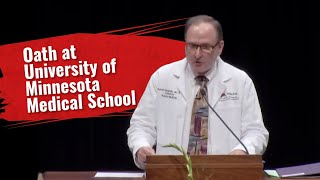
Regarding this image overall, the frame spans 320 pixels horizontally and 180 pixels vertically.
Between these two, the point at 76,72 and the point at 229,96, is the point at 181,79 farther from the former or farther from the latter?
the point at 76,72

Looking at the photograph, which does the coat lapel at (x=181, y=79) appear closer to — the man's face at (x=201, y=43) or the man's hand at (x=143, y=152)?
the man's face at (x=201, y=43)

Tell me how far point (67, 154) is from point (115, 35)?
3.26 feet

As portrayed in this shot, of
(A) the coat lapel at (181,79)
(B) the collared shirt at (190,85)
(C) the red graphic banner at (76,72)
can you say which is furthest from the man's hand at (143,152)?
(C) the red graphic banner at (76,72)

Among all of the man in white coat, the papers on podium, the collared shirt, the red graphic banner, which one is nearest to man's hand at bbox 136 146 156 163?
the man in white coat

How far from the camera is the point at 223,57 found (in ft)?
16.0

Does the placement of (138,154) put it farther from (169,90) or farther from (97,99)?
(97,99)

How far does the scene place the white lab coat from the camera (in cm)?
328

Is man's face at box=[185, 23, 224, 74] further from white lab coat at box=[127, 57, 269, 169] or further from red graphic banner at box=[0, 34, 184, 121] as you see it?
red graphic banner at box=[0, 34, 184, 121]

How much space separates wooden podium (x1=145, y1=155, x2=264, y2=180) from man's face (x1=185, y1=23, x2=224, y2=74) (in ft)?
2.70

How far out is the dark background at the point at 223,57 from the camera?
4840 millimetres

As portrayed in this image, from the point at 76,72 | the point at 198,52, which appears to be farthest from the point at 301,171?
the point at 76,72

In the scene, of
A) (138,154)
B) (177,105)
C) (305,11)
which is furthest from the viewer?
(305,11)

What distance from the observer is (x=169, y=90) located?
3.38 m

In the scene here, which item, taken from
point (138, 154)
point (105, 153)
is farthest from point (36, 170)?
point (138, 154)
